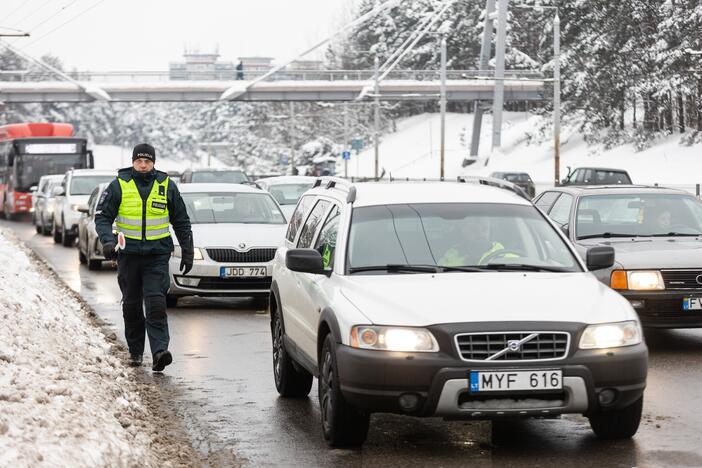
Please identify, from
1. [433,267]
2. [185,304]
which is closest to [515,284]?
[433,267]

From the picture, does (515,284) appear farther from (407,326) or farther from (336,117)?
(336,117)

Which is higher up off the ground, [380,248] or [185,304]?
[380,248]

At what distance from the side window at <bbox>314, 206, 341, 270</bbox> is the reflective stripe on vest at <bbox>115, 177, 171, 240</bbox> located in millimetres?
2141

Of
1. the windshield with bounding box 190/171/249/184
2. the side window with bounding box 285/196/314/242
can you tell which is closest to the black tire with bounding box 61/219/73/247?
Result: the windshield with bounding box 190/171/249/184

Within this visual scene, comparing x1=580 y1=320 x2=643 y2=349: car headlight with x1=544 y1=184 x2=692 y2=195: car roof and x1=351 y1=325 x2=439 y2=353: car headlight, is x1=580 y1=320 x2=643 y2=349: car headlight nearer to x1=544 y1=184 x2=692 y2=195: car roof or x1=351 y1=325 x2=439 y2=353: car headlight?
x1=351 y1=325 x2=439 y2=353: car headlight

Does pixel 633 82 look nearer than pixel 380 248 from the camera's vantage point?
No

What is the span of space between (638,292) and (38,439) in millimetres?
6894

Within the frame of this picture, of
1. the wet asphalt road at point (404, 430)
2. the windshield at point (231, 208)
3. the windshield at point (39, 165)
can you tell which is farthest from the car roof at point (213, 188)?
the windshield at point (39, 165)

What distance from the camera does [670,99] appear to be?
74.8 meters

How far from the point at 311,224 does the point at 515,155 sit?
7761cm

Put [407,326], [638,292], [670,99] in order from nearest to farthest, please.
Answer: [407,326]
[638,292]
[670,99]

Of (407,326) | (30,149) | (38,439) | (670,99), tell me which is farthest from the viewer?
(670,99)

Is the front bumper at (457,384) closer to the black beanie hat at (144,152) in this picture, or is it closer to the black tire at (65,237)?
the black beanie hat at (144,152)

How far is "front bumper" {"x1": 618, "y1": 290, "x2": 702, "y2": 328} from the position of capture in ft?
40.2
